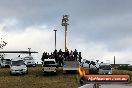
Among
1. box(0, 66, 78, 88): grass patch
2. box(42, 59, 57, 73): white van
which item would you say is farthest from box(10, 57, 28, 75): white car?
box(42, 59, 57, 73): white van

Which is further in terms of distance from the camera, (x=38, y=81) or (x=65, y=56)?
(x=65, y=56)

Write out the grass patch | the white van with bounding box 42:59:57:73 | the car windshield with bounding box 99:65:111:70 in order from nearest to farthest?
the grass patch, the white van with bounding box 42:59:57:73, the car windshield with bounding box 99:65:111:70

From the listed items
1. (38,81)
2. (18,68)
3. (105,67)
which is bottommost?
(38,81)

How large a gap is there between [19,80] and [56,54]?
6.91 metres

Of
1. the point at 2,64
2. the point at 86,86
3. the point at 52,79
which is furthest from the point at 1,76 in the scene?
the point at 86,86

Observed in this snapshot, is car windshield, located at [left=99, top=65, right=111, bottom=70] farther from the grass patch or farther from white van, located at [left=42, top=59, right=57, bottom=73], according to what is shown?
white van, located at [left=42, top=59, right=57, bottom=73]

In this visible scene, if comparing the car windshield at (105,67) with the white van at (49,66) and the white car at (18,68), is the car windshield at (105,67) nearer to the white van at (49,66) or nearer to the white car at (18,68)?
the white van at (49,66)

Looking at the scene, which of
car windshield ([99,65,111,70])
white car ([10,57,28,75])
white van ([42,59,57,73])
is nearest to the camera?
white van ([42,59,57,73])

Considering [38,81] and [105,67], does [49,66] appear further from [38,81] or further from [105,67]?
[105,67]

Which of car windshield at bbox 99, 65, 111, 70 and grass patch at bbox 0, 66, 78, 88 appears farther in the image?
car windshield at bbox 99, 65, 111, 70

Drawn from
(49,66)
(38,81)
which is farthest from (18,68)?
(38,81)

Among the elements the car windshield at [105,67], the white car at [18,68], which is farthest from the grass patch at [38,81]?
the car windshield at [105,67]

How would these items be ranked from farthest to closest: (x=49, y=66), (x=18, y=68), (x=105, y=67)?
1. (x=18, y=68)
2. (x=105, y=67)
3. (x=49, y=66)

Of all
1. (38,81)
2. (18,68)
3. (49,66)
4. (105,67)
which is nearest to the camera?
(38,81)
